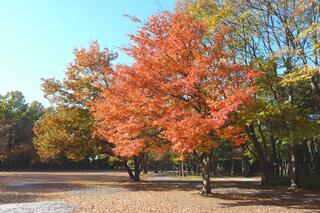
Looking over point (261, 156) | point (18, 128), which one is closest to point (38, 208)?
point (261, 156)

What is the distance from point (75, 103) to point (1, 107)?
50192 millimetres

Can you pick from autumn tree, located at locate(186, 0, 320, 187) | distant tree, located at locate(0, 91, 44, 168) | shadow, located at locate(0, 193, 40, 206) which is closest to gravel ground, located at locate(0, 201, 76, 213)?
shadow, located at locate(0, 193, 40, 206)

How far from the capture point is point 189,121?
51.2ft

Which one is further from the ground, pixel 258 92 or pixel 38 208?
pixel 258 92

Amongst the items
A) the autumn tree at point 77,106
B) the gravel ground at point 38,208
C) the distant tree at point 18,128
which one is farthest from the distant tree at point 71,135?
the distant tree at point 18,128

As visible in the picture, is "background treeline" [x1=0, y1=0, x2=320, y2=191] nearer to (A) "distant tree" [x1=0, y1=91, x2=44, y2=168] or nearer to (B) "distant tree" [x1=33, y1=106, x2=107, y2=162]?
(B) "distant tree" [x1=33, y1=106, x2=107, y2=162]

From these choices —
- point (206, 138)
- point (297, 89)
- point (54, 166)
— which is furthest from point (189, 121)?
point (54, 166)

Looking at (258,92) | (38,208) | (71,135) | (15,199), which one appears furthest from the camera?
(71,135)

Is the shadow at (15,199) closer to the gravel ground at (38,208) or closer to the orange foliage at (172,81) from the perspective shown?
the gravel ground at (38,208)

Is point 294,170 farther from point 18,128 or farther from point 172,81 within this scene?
point 18,128

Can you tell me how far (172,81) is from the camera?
675 inches

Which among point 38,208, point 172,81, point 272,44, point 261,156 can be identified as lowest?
point 38,208

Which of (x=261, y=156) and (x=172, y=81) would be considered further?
(x=261, y=156)

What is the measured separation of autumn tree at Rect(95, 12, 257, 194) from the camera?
55.0 ft
